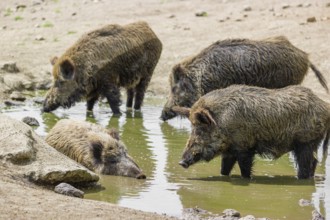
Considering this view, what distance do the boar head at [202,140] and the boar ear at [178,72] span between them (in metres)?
3.04

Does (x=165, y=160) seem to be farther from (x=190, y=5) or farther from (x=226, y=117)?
(x=190, y=5)

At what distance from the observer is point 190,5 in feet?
83.6

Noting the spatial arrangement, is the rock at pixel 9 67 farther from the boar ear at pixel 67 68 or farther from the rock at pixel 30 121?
the rock at pixel 30 121

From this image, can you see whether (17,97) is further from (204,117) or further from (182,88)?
(204,117)

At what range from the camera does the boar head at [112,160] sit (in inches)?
449

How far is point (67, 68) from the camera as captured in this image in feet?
55.4

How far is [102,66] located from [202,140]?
5.79 meters

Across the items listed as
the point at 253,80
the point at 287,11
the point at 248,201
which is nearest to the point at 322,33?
the point at 287,11

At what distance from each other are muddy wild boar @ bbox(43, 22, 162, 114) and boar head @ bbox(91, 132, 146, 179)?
17.1 ft

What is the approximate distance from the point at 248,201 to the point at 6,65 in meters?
10.5

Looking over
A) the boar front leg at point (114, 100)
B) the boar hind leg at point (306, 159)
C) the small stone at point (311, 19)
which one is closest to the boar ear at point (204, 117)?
the boar hind leg at point (306, 159)

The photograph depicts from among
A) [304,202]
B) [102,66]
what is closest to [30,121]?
[102,66]

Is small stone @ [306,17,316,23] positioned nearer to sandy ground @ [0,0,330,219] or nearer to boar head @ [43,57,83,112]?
sandy ground @ [0,0,330,219]

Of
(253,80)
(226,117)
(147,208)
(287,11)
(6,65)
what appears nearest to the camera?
(147,208)
